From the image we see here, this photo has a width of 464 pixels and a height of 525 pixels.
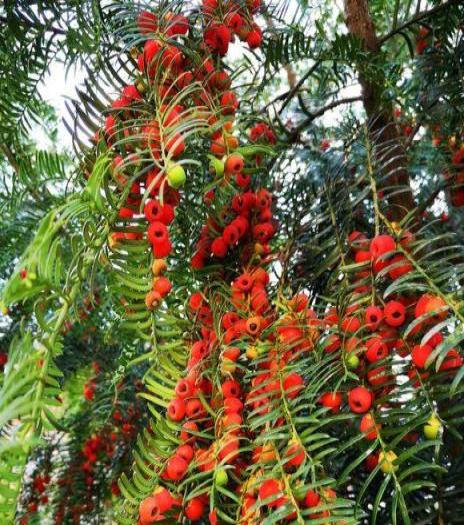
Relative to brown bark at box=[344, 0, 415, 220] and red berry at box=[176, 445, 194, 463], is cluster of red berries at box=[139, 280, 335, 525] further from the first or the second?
brown bark at box=[344, 0, 415, 220]

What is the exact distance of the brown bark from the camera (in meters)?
0.67

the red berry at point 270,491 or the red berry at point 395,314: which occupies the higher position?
the red berry at point 395,314

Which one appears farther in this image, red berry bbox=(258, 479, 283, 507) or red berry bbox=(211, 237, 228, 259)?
red berry bbox=(211, 237, 228, 259)

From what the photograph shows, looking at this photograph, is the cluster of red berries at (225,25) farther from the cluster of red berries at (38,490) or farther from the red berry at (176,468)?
the cluster of red berries at (38,490)

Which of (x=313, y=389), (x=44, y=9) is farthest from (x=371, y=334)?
(x=44, y=9)

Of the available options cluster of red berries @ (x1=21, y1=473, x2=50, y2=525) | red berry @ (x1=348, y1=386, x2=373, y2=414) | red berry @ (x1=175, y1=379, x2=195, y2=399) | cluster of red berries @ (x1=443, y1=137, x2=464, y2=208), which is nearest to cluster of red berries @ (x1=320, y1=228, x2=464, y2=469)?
red berry @ (x1=348, y1=386, x2=373, y2=414)

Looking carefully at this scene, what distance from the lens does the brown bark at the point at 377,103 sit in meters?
0.67

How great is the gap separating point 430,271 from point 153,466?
10.4 inches

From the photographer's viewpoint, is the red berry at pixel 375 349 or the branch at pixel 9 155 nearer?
the red berry at pixel 375 349

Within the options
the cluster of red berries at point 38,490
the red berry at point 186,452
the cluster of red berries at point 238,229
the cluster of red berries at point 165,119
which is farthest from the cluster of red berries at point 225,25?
the cluster of red berries at point 38,490

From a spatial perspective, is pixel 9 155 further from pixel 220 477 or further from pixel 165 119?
pixel 220 477

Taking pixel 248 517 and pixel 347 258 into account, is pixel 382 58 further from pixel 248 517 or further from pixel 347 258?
pixel 248 517

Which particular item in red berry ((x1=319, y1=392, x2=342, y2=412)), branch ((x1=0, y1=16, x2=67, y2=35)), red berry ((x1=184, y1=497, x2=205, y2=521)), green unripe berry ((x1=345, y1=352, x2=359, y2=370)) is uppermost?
branch ((x1=0, y1=16, x2=67, y2=35))

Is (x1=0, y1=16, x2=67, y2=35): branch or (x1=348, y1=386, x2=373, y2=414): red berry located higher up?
(x1=0, y1=16, x2=67, y2=35): branch
